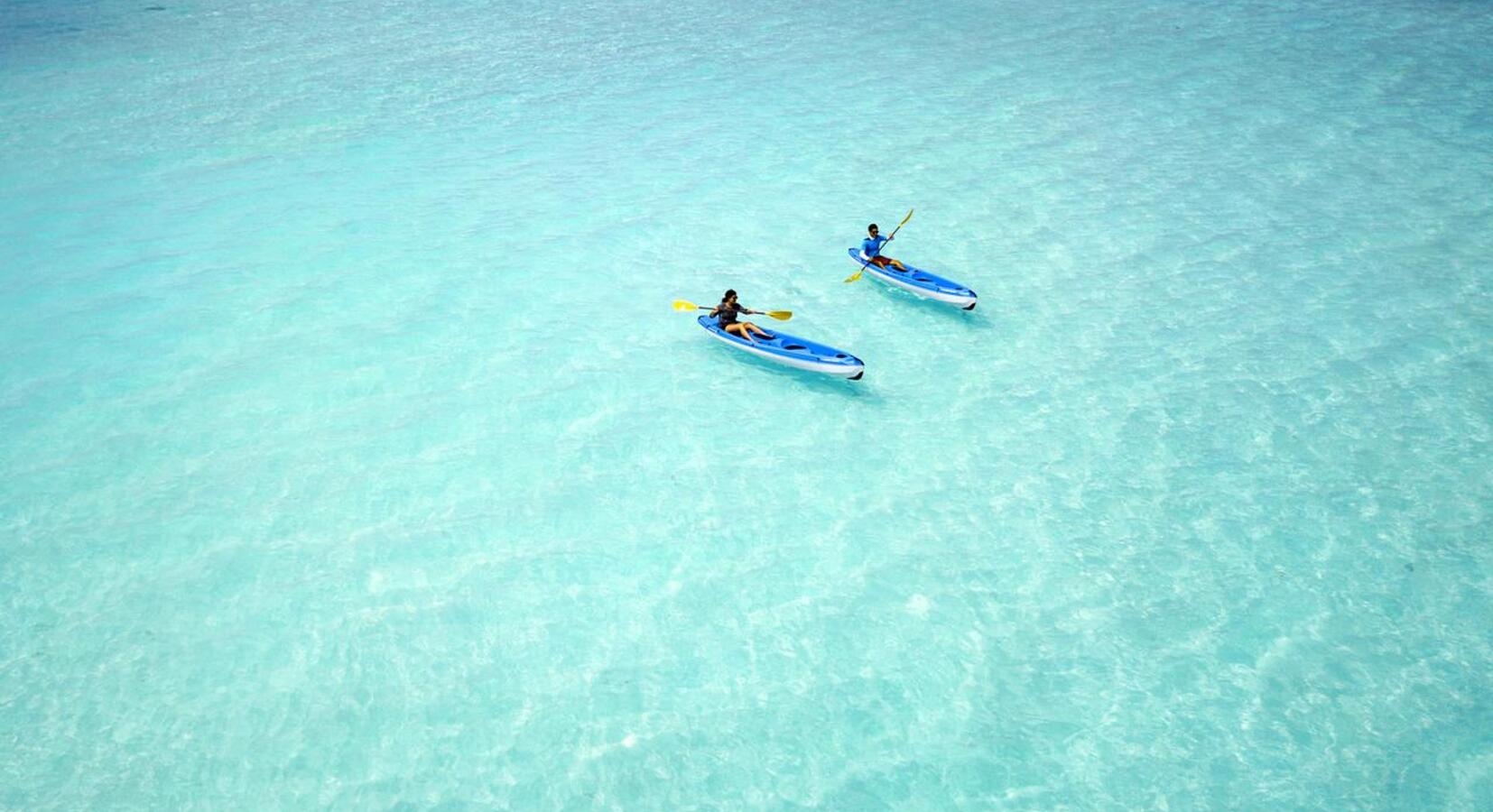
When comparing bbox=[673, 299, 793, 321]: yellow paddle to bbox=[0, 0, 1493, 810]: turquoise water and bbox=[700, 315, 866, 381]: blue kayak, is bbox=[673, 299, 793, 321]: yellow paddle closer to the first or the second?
bbox=[700, 315, 866, 381]: blue kayak

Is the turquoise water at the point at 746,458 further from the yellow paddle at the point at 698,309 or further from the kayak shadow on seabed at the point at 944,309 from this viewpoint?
the yellow paddle at the point at 698,309

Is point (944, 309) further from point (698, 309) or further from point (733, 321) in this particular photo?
point (698, 309)

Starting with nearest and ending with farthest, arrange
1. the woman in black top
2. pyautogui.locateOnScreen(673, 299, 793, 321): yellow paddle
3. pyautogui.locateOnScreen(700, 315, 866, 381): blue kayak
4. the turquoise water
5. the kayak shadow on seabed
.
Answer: the turquoise water → pyautogui.locateOnScreen(700, 315, 866, 381): blue kayak → the woman in black top → pyautogui.locateOnScreen(673, 299, 793, 321): yellow paddle → the kayak shadow on seabed

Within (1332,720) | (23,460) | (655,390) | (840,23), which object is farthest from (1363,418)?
(840,23)

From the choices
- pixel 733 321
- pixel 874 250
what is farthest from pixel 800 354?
pixel 874 250

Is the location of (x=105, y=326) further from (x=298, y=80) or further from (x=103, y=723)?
(x=298, y=80)

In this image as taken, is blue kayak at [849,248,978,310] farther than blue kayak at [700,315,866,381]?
Yes

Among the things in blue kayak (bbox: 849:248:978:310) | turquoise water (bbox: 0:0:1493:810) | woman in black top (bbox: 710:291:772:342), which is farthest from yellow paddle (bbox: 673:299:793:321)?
blue kayak (bbox: 849:248:978:310)
